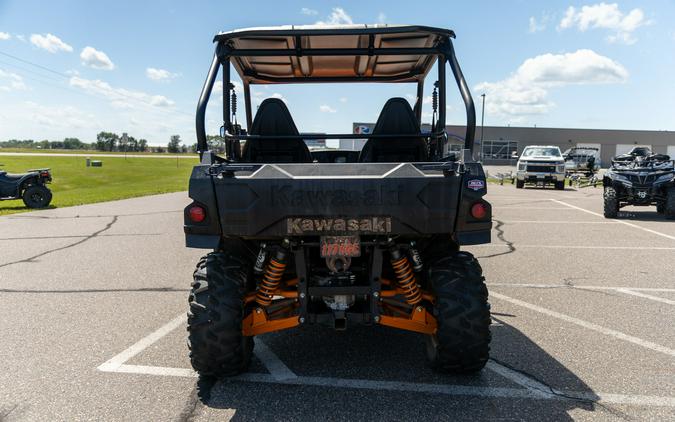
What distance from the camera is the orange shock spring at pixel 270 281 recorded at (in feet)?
11.5

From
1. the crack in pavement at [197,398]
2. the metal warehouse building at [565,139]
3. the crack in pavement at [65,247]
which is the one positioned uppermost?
the metal warehouse building at [565,139]

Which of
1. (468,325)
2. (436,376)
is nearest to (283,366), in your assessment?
(436,376)

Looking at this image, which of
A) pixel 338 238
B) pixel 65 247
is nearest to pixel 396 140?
pixel 338 238

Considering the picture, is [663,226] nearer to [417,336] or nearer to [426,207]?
[417,336]

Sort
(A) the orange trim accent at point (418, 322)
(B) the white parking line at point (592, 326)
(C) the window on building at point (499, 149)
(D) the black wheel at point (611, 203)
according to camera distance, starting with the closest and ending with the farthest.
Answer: (A) the orange trim accent at point (418, 322) < (B) the white parking line at point (592, 326) < (D) the black wheel at point (611, 203) < (C) the window on building at point (499, 149)

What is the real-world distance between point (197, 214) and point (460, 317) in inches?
71.1

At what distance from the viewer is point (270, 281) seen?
11.7ft

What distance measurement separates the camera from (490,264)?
24.6 ft

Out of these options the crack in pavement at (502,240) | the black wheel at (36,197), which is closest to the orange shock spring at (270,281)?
the crack in pavement at (502,240)

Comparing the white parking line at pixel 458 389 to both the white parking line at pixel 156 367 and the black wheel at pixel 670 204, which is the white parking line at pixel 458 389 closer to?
the white parking line at pixel 156 367

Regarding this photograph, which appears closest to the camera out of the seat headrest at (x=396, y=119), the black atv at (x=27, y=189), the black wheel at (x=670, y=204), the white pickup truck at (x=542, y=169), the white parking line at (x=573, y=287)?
Result: the seat headrest at (x=396, y=119)

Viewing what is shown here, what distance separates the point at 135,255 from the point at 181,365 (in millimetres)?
4629

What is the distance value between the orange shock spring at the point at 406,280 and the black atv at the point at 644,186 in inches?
424

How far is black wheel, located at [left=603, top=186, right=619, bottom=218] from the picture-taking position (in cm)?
1252
